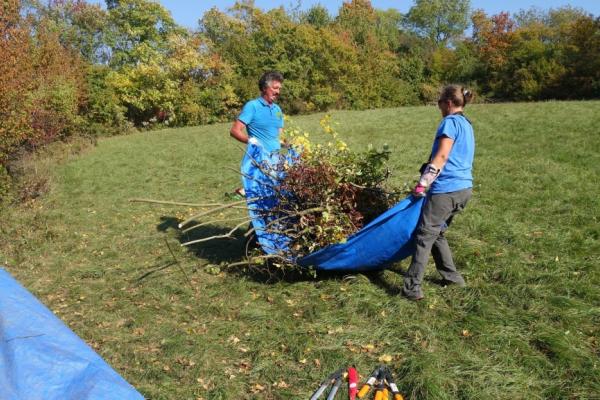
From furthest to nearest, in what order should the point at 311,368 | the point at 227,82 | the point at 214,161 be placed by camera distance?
the point at 227,82
the point at 214,161
the point at 311,368

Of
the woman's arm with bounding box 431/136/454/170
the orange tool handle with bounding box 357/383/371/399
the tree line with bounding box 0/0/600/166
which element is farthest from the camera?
the tree line with bounding box 0/0/600/166

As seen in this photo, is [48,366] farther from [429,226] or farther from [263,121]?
[263,121]

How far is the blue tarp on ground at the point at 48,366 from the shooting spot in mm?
2461

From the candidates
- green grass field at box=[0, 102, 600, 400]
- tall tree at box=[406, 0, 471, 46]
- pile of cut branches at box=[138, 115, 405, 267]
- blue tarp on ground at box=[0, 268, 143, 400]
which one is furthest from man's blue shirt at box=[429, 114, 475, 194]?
tall tree at box=[406, 0, 471, 46]

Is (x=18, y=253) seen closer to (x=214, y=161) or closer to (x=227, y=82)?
(x=214, y=161)

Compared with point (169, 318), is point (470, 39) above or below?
above

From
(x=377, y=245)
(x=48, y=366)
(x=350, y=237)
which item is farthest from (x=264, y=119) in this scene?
(x=48, y=366)

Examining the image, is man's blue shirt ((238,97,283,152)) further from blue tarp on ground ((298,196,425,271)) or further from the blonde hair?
the blonde hair

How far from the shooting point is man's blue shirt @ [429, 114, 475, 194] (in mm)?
3984

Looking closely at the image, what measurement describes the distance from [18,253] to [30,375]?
217 inches

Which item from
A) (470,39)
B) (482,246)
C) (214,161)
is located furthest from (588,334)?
(470,39)

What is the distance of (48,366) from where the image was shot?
262 centimetres

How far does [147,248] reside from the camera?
703cm

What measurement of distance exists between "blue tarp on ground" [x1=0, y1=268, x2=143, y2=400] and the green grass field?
2.72 ft
